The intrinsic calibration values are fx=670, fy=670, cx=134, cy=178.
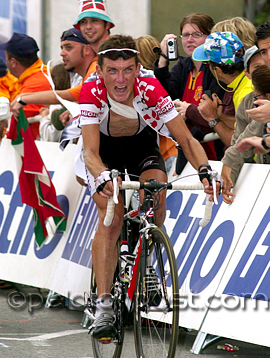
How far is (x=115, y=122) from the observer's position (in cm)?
507

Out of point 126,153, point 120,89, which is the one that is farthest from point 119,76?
point 126,153

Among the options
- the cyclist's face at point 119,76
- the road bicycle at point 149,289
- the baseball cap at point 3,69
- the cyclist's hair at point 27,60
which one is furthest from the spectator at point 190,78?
the baseball cap at point 3,69

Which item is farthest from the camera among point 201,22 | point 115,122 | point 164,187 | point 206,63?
point 201,22

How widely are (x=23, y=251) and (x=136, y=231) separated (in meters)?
3.03

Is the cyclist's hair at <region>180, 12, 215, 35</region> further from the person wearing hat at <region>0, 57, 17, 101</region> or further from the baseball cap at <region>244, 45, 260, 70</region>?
the person wearing hat at <region>0, 57, 17, 101</region>

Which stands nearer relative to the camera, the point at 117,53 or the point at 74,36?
the point at 117,53

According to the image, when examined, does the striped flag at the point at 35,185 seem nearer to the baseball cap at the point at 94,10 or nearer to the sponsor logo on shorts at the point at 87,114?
the baseball cap at the point at 94,10

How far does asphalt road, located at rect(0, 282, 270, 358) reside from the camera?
17.2 ft

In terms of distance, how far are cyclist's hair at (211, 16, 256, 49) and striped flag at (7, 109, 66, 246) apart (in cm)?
249

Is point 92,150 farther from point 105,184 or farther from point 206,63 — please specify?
point 206,63

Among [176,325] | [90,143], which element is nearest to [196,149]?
[90,143]

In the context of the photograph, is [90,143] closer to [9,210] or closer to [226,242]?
[226,242]

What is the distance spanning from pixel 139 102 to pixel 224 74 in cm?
Answer: 132

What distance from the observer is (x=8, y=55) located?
29.4 ft
